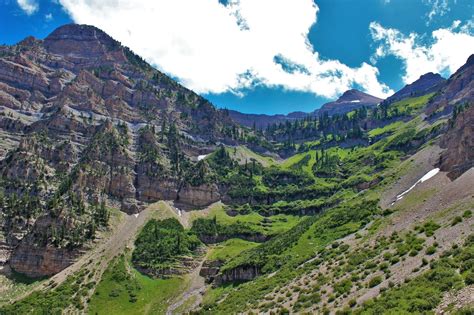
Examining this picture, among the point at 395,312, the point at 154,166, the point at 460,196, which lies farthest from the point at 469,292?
the point at 154,166

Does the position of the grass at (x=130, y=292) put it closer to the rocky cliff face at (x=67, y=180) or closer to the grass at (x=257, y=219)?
the rocky cliff face at (x=67, y=180)

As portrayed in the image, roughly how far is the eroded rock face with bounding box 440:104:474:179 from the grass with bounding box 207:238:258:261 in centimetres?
6537

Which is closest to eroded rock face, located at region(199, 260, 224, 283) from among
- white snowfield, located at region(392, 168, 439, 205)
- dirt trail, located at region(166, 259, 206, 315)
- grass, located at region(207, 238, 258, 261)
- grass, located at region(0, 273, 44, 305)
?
dirt trail, located at region(166, 259, 206, 315)

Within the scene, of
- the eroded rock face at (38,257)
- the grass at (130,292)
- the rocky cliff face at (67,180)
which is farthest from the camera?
the rocky cliff face at (67,180)

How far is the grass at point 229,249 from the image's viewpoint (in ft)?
407

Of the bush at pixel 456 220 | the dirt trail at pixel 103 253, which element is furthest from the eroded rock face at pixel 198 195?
the bush at pixel 456 220

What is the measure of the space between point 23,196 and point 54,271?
35352 millimetres

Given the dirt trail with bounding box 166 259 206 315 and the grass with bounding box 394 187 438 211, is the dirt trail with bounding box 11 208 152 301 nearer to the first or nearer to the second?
the dirt trail with bounding box 166 259 206 315

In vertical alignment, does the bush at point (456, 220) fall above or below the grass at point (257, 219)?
below

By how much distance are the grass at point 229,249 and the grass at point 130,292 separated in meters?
14.5

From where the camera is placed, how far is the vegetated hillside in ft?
142

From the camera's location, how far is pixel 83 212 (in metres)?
140

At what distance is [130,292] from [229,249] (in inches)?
1395

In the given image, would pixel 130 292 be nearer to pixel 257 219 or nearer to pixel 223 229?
pixel 223 229
